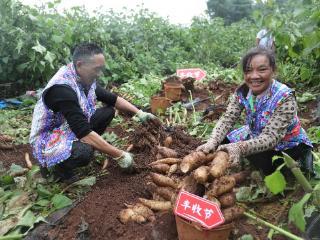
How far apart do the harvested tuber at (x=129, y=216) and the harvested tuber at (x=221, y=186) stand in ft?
1.84

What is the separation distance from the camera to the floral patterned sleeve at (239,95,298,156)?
2.55 meters

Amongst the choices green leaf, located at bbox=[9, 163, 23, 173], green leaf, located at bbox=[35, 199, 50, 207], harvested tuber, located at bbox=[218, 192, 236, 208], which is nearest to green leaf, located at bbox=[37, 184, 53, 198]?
A: green leaf, located at bbox=[35, 199, 50, 207]

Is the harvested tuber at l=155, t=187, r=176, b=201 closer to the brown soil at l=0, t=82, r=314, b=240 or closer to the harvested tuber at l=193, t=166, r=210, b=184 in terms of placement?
the brown soil at l=0, t=82, r=314, b=240

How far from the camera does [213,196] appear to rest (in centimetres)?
218

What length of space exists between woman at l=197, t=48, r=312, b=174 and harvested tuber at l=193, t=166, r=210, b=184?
0.78ft

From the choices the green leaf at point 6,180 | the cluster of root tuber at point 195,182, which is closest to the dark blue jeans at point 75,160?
the green leaf at point 6,180

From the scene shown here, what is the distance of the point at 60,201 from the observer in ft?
9.42

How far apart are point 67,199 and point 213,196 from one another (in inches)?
47.9

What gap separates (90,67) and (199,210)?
1.58 m

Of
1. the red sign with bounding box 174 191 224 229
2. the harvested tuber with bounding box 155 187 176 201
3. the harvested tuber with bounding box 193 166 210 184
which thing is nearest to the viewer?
the red sign with bounding box 174 191 224 229

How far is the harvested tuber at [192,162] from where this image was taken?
2369mm

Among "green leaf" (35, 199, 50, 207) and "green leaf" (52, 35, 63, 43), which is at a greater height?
"green leaf" (52, 35, 63, 43)

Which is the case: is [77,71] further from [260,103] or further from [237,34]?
[237,34]

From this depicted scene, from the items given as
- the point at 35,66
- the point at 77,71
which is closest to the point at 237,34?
the point at 35,66
